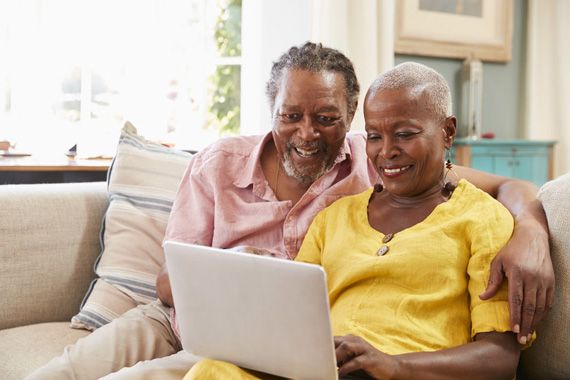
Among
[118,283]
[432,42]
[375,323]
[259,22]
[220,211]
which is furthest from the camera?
[432,42]

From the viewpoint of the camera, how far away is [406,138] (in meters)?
1.50

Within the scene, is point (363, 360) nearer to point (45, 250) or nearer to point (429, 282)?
point (429, 282)

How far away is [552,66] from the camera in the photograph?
5066 millimetres

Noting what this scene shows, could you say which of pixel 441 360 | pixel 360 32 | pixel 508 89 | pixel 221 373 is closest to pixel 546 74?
pixel 508 89

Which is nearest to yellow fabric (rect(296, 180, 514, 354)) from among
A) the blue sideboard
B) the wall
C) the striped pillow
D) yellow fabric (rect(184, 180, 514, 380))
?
yellow fabric (rect(184, 180, 514, 380))

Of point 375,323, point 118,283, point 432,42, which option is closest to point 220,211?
point 118,283

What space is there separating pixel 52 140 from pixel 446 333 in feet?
10.9

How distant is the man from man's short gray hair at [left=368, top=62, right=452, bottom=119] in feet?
0.83

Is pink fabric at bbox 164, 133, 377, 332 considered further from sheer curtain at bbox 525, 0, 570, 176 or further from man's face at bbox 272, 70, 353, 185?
sheer curtain at bbox 525, 0, 570, 176

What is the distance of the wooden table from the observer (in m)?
2.69

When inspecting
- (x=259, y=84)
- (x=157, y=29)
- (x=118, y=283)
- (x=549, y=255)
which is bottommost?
(x=118, y=283)

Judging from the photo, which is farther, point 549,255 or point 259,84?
point 259,84

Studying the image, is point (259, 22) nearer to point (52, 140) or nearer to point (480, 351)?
point (52, 140)

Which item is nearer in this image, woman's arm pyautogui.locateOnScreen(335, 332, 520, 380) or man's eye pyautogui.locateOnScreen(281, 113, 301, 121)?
woman's arm pyautogui.locateOnScreen(335, 332, 520, 380)
